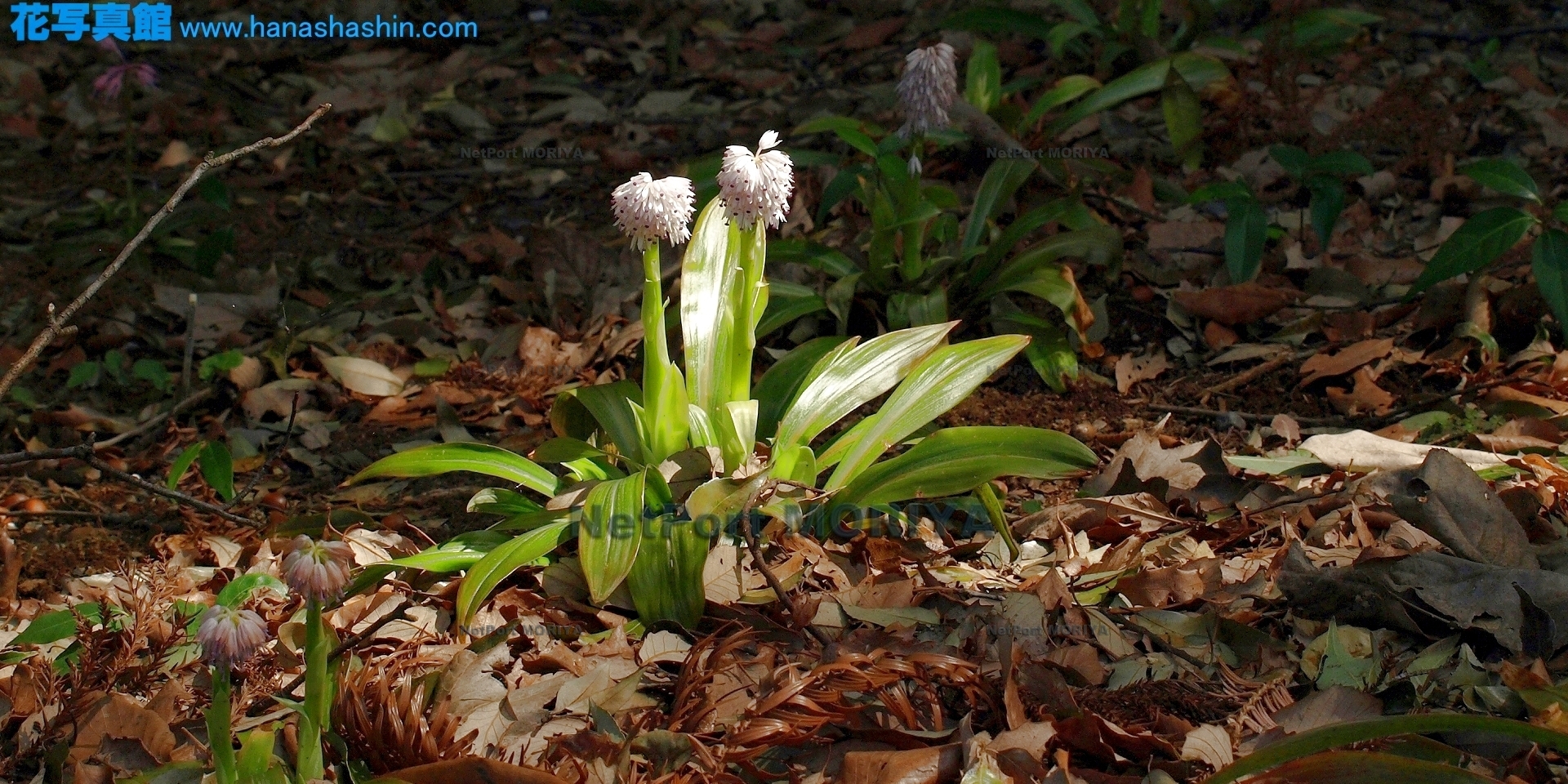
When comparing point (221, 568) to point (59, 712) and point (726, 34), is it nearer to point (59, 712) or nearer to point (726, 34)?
point (59, 712)

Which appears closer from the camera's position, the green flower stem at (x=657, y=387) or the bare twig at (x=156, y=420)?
the green flower stem at (x=657, y=387)

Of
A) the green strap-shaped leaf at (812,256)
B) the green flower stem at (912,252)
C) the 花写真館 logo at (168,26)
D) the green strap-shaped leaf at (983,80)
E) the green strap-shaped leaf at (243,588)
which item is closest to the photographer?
the green strap-shaped leaf at (243,588)

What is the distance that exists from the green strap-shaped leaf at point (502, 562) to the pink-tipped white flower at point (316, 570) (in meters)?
0.44

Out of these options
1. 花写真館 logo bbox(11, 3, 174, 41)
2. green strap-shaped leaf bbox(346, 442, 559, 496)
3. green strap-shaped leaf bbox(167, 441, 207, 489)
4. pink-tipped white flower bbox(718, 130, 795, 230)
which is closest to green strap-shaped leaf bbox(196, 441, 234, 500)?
green strap-shaped leaf bbox(167, 441, 207, 489)

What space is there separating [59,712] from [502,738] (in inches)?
29.2

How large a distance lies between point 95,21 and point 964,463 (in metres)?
4.79

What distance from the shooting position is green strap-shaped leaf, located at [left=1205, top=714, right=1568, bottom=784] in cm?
153

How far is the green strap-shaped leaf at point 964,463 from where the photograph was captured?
2.23 m

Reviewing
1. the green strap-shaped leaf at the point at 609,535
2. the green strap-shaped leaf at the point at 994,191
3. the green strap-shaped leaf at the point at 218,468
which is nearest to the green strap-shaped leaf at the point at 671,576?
the green strap-shaped leaf at the point at 609,535

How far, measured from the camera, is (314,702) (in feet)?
5.55

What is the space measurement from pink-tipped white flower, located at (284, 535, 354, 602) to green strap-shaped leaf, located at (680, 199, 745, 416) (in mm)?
903

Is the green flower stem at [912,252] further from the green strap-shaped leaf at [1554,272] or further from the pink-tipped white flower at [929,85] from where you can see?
the green strap-shaped leaf at [1554,272]

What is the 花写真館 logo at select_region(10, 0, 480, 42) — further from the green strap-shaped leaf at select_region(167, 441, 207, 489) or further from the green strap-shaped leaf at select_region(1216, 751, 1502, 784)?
the green strap-shaped leaf at select_region(1216, 751, 1502, 784)

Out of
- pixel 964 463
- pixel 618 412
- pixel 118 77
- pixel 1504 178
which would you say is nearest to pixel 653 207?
pixel 618 412
